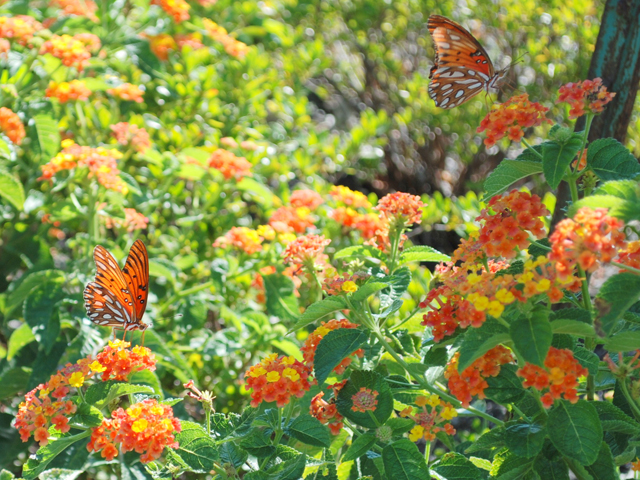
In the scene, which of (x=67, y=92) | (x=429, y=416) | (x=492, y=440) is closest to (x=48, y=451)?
(x=429, y=416)

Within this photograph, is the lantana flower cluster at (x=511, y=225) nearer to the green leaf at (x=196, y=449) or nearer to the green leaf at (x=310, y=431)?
the green leaf at (x=310, y=431)

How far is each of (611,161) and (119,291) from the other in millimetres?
1417

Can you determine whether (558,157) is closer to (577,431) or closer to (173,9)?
(577,431)

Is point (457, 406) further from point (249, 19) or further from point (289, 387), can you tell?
point (249, 19)

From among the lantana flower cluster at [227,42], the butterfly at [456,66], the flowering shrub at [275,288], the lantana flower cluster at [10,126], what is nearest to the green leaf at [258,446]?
the flowering shrub at [275,288]

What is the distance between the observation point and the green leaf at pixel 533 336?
38.9 inches

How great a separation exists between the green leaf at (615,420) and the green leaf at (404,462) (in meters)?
0.36

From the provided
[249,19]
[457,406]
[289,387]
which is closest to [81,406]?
[289,387]

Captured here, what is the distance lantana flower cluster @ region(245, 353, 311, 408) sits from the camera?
4.17ft

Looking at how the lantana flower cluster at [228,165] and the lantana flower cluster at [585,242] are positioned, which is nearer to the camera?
the lantana flower cluster at [585,242]

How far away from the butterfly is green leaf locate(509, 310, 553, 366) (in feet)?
3.86

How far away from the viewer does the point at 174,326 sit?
7.98 feet

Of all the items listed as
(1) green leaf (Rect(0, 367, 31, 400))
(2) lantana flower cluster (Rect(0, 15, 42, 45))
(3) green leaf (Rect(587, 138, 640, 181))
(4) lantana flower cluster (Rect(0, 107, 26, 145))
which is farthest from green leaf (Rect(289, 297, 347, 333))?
(2) lantana flower cluster (Rect(0, 15, 42, 45))

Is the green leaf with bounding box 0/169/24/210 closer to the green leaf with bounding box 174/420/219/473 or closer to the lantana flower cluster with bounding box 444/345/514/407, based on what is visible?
the green leaf with bounding box 174/420/219/473
